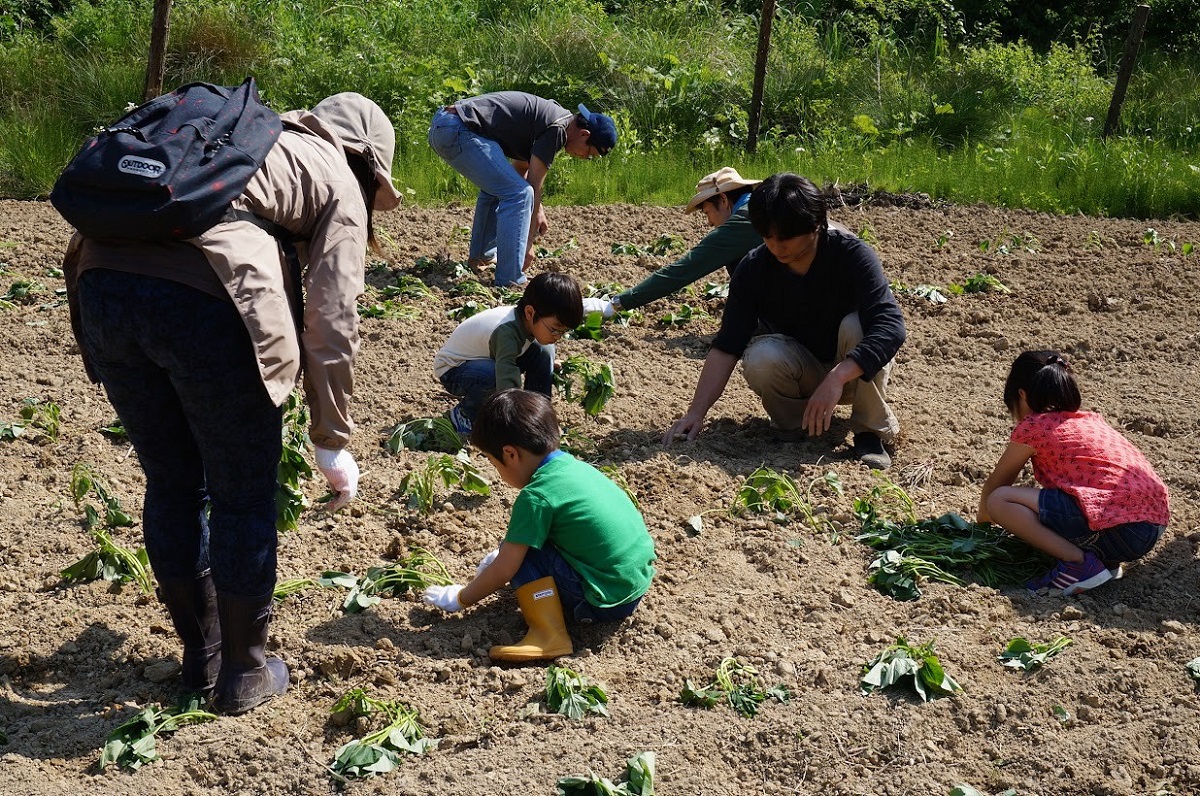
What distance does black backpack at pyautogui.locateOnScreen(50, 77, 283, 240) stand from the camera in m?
2.67

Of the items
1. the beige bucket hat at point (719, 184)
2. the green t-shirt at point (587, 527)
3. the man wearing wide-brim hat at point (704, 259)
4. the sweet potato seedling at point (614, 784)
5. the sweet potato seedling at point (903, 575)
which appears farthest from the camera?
the beige bucket hat at point (719, 184)

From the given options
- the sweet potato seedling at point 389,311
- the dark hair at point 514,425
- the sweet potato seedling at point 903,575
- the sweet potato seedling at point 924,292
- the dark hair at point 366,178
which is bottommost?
the sweet potato seedling at point 389,311

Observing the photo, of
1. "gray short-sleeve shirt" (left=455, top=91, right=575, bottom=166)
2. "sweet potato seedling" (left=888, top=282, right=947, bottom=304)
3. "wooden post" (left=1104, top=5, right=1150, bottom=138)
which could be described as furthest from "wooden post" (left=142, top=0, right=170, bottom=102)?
"wooden post" (left=1104, top=5, right=1150, bottom=138)

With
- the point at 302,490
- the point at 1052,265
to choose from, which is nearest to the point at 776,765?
the point at 302,490

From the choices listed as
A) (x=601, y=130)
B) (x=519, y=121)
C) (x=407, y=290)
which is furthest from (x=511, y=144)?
(x=407, y=290)

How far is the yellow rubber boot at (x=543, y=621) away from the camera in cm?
367

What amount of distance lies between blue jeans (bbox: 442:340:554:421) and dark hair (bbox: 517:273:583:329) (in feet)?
1.39

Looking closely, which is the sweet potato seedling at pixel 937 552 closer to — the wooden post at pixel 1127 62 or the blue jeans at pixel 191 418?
the blue jeans at pixel 191 418

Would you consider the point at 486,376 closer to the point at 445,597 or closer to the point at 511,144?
the point at 445,597

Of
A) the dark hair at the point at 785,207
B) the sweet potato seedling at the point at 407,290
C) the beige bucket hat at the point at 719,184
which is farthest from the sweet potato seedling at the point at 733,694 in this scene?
the sweet potato seedling at the point at 407,290

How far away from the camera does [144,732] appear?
3297mm

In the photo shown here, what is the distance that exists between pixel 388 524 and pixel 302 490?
0.44m

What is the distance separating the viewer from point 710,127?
11102 millimetres

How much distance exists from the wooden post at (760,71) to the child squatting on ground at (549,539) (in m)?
7.05
